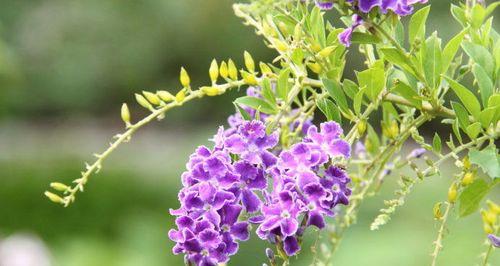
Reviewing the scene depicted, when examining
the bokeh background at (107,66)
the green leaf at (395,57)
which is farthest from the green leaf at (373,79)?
the bokeh background at (107,66)

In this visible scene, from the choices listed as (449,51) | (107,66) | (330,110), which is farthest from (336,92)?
(107,66)

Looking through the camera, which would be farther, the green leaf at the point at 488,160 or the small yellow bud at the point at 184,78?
the small yellow bud at the point at 184,78

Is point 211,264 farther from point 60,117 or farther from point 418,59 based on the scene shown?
point 60,117

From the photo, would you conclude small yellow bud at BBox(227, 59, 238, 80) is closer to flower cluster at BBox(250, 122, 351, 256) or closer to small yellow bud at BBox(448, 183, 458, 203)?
flower cluster at BBox(250, 122, 351, 256)

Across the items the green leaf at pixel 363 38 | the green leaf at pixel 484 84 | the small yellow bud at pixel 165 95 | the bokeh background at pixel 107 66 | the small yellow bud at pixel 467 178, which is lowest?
the small yellow bud at pixel 467 178

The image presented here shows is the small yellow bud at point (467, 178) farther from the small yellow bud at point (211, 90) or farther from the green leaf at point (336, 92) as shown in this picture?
the small yellow bud at point (211, 90)

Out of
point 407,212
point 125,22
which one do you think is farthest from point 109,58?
point 407,212
